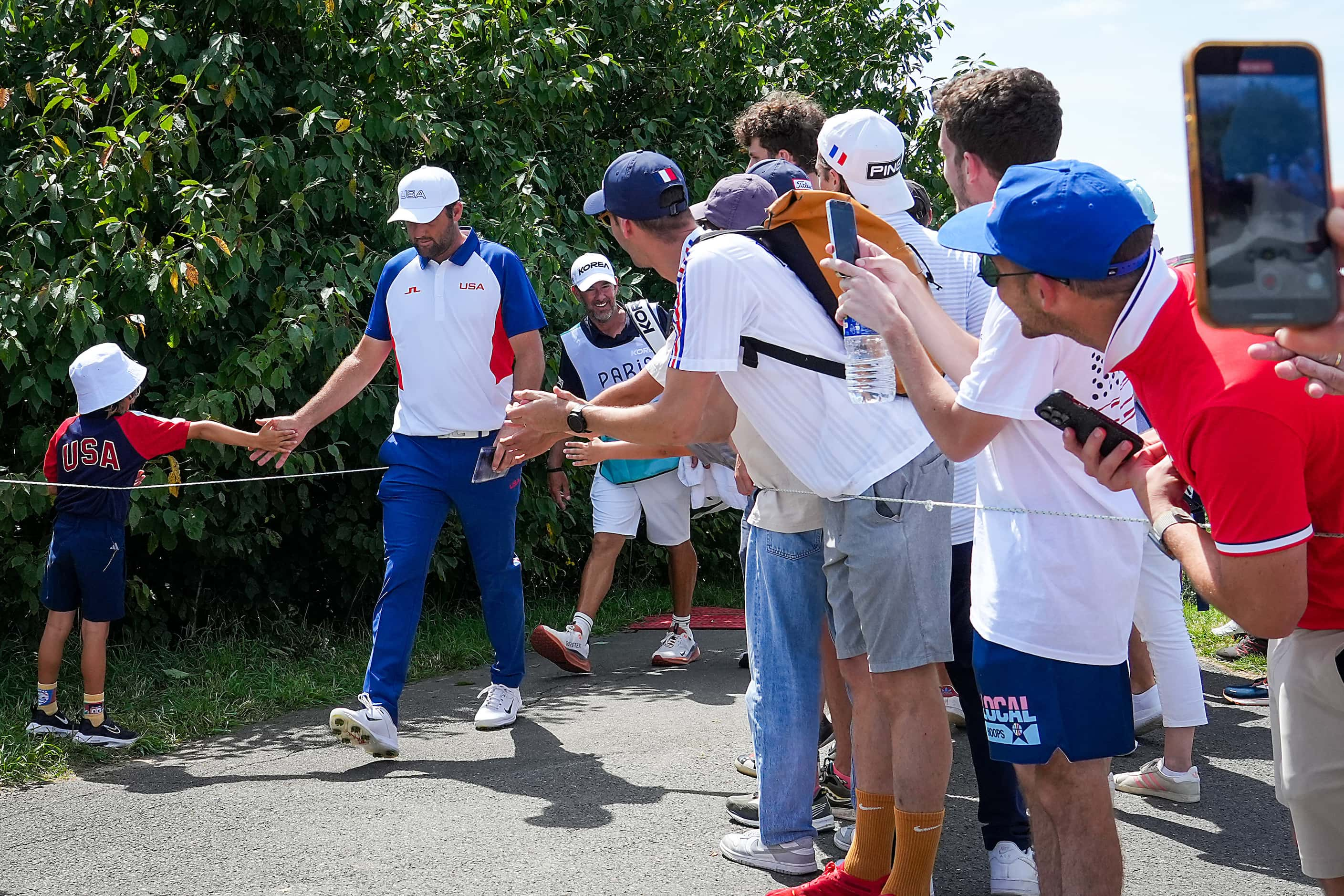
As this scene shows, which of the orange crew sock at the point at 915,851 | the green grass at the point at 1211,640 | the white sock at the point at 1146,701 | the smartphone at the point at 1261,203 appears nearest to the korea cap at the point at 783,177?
the orange crew sock at the point at 915,851

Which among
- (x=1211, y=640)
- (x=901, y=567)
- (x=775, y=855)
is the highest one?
(x=901, y=567)

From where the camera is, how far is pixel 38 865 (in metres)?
4.12

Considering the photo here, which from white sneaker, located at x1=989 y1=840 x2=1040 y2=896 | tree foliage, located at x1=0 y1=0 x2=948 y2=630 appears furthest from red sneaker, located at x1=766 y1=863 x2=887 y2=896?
tree foliage, located at x1=0 y1=0 x2=948 y2=630

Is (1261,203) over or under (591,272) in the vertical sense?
under

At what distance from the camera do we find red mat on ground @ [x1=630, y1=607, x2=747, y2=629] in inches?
329

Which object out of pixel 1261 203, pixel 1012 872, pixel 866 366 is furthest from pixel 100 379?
pixel 1261 203

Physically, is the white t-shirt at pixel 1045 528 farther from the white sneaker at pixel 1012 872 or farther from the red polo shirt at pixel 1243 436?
the white sneaker at pixel 1012 872

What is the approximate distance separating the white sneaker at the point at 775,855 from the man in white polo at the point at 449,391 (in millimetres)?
1952

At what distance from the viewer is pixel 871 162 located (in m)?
3.89

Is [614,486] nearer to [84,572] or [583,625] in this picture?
[583,625]

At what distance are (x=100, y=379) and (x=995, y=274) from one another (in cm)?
454

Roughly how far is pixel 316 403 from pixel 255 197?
58.9 inches

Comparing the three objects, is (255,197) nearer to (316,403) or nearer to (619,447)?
(316,403)

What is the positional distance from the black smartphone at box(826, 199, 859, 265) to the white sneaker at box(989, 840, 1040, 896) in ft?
6.13
